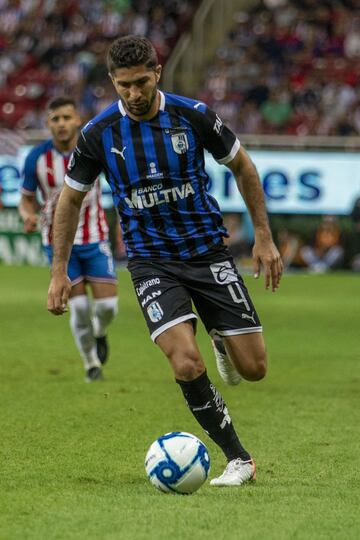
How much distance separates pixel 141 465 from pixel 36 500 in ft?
3.80

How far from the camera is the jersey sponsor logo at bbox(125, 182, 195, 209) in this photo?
20.5ft

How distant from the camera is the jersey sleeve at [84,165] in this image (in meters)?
6.26

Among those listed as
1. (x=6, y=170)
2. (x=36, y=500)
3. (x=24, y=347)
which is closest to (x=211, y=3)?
(x=6, y=170)

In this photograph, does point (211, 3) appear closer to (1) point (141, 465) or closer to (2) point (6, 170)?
(2) point (6, 170)

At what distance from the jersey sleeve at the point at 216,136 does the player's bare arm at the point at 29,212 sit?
4.20m

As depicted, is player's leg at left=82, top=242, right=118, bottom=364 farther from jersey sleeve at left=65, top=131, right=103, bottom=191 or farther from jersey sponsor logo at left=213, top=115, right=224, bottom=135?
jersey sponsor logo at left=213, top=115, right=224, bottom=135

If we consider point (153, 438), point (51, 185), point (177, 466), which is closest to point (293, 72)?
point (51, 185)

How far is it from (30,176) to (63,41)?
2083 cm

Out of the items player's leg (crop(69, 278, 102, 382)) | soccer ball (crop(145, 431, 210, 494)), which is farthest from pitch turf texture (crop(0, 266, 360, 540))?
player's leg (crop(69, 278, 102, 382))

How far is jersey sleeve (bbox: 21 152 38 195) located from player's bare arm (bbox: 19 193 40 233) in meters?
0.05

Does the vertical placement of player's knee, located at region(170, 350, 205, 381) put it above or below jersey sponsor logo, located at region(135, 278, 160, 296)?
below

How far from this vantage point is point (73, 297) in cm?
1024

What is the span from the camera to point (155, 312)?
615 centimetres

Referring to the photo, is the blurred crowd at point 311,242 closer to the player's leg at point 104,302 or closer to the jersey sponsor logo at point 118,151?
the player's leg at point 104,302
